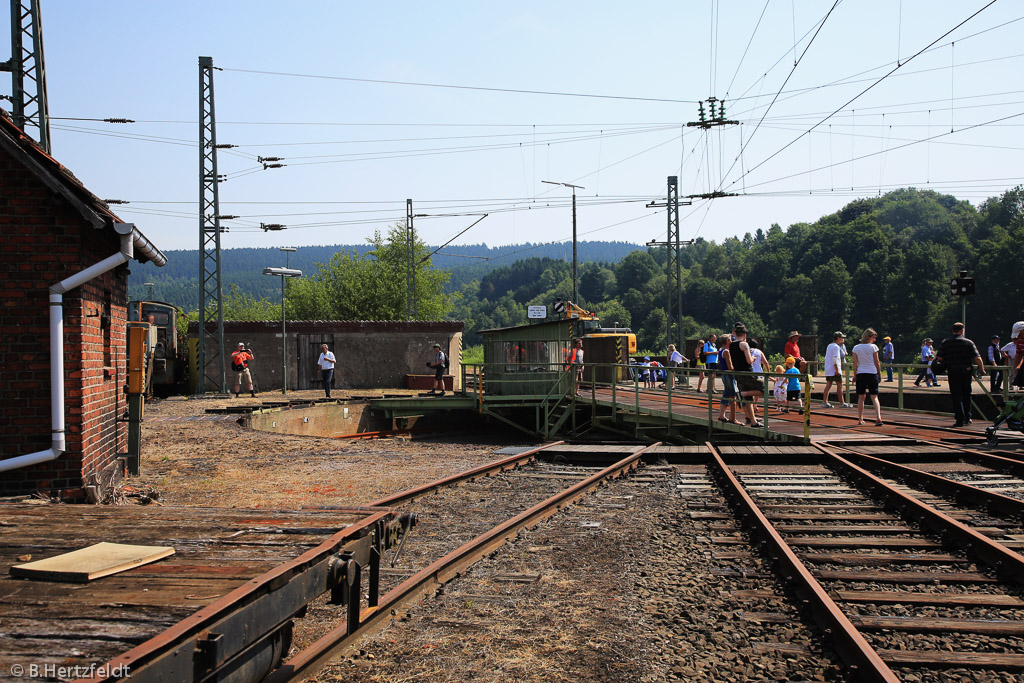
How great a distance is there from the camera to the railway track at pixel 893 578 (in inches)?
168

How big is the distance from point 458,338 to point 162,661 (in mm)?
32454

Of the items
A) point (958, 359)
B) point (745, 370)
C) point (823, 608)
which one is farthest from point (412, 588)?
point (958, 359)

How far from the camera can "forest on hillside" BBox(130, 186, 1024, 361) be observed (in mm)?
70188

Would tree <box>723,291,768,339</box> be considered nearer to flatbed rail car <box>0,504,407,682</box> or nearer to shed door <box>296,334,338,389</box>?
shed door <box>296,334,338,389</box>

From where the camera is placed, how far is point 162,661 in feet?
8.59

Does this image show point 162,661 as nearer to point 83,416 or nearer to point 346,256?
point 83,416

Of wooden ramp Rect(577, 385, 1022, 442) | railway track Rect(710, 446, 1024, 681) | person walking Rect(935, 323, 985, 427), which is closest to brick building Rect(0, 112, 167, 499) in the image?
railway track Rect(710, 446, 1024, 681)

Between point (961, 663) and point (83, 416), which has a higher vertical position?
point (83, 416)

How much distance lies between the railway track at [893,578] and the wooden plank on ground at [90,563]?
3.44 m

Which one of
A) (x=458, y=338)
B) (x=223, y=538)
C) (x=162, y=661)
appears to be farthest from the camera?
(x=458, y=338)

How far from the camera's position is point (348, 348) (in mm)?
32750

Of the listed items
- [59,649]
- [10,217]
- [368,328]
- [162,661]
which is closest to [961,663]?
[162,661]

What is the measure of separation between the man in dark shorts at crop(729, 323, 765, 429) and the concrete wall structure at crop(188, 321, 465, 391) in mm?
19752

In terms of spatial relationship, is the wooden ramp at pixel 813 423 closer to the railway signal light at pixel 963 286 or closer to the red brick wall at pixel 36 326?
the railway signal light at pixel 963 286
